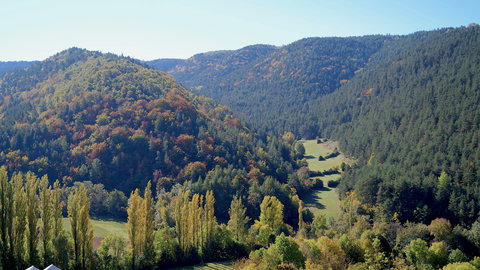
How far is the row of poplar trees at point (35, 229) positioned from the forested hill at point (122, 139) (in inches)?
2625

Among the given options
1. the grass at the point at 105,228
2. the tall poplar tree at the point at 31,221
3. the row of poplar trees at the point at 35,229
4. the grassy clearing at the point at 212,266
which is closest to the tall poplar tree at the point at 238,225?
the grassy clearing at the point at 212,266

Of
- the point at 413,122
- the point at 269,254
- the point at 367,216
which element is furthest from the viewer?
the point at 413,122

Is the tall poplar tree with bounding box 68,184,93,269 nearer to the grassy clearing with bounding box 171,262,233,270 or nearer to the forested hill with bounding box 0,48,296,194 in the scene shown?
the grassy clearing with bounding box 171,262,233,270

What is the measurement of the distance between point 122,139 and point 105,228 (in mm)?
49932

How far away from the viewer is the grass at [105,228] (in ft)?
300

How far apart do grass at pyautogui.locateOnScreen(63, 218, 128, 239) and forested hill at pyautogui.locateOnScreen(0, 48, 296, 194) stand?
25795 millimetres

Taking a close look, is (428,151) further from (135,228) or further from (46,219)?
(46,219)

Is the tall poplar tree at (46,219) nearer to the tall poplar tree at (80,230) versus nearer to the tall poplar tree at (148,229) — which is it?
the tall poplar tree at (80,230)

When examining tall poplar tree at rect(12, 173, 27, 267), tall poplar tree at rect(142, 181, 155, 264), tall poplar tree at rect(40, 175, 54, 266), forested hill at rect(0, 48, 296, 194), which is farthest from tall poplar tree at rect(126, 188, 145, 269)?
forested hill at rect(0, 48, 296, 194)

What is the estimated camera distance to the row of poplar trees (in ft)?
162

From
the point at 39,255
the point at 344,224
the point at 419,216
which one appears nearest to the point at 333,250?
the point at 344,224

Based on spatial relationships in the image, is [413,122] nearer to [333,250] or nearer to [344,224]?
[344,224]

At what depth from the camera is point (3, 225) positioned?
163 ft

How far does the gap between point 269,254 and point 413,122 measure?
136738 millimetres
